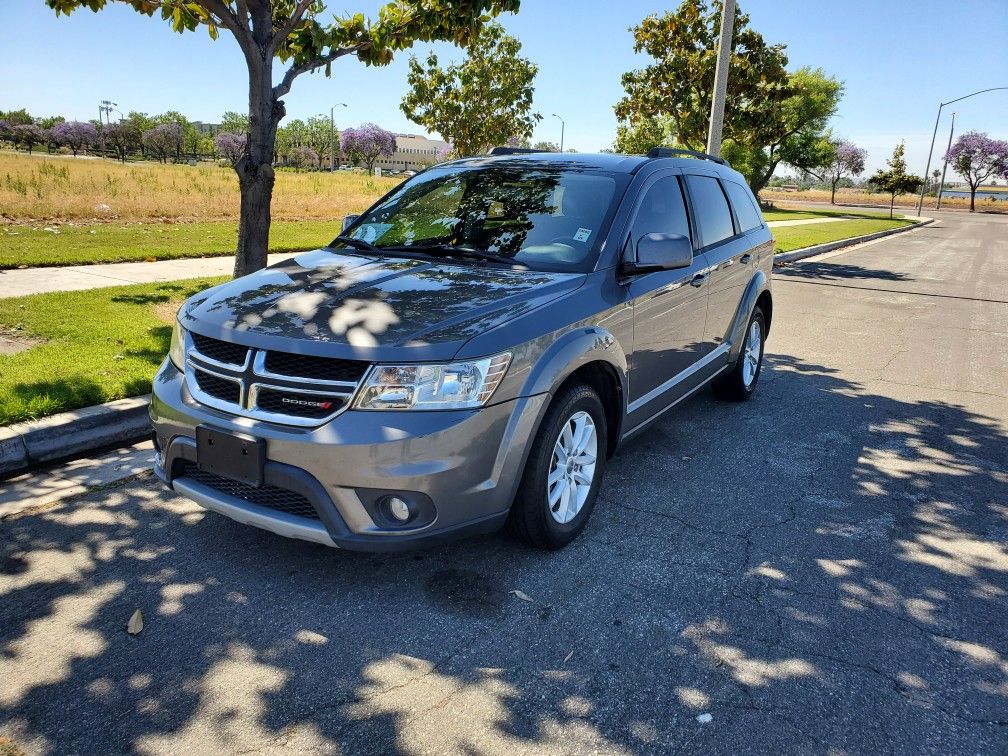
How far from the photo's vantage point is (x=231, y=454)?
292cm

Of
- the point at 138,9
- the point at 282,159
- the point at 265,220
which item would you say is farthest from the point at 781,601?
the point at 282,159

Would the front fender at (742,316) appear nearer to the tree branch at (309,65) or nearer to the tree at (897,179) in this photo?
the tree branch at (309,65)

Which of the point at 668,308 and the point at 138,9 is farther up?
the point at 138,9

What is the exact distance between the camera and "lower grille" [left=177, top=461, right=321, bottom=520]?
2906mm

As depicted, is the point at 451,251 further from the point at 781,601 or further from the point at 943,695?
the point at 943,695

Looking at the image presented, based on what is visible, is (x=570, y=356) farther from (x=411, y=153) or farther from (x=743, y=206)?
(x=411, y=153)

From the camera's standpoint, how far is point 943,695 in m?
2.61

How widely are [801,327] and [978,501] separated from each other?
5382 mm

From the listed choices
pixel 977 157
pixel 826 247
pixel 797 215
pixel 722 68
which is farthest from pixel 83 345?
pixel 977 157

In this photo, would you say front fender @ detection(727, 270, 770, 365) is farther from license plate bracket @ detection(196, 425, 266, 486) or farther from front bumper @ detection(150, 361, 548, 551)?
license plate bracket @ detection(196, 425, 266, 486)

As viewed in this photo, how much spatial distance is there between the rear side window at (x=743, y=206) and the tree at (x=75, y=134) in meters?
113

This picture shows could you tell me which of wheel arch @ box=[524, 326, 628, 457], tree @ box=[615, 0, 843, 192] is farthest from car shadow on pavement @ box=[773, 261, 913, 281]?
wheel arch @ box=[524, 326, 628, 457]

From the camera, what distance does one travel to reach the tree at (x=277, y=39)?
6688 mm

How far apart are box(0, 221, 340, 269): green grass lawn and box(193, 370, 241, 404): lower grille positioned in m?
8.00
